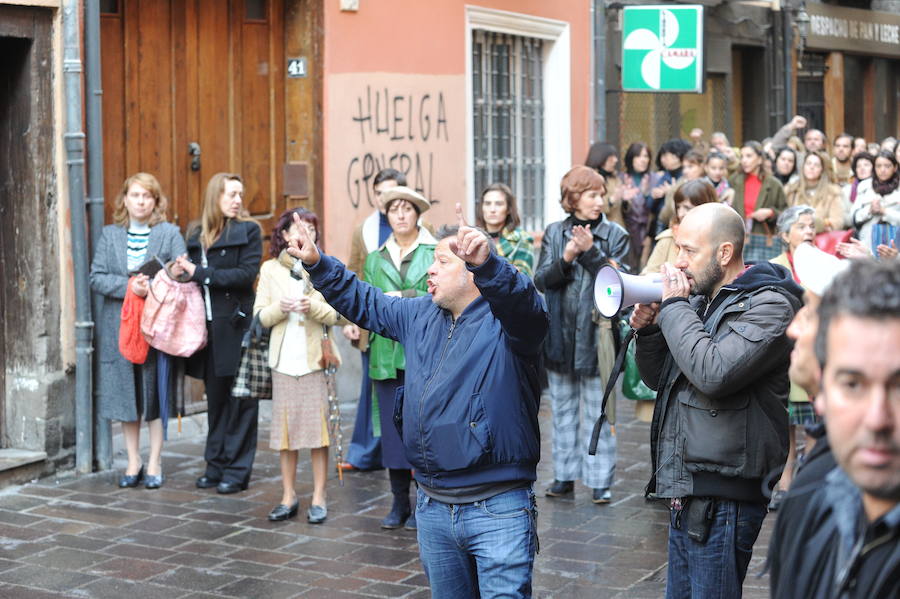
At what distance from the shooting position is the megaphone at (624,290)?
14.7ft

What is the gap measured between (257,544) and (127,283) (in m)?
2.08

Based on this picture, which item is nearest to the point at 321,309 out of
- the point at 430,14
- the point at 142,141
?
the point at 142,141

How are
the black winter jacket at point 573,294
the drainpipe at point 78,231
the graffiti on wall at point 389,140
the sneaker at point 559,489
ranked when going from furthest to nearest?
the graffiti on wall at point 389,140 → the drainpipe at point 78,231 → the sneaker at point 559,489 → the black winter jacket at point 573,294

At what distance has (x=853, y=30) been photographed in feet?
80.5

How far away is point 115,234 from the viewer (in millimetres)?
8641

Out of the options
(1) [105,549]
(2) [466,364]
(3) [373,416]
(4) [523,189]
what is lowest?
(1) [105,549]

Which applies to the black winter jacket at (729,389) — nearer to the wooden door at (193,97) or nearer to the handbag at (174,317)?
the handbag at (174,317)

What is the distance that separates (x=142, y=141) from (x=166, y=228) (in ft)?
4.82

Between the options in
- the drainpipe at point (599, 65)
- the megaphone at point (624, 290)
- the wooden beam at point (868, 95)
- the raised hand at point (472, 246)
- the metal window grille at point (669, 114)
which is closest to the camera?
the raised hand at point (472, 246)

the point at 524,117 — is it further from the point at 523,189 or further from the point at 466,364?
the point at 466,364

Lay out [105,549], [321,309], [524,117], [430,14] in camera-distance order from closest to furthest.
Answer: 1. [105,549]
2. [321,309]
3. [430,14]
4. [524,117]

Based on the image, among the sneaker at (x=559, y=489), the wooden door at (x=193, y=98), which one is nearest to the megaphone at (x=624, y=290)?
the sneaker at (x=559, y=489)

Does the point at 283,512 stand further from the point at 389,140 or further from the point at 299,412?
the point at 389,140

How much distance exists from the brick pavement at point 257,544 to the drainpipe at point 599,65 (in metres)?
6.77
